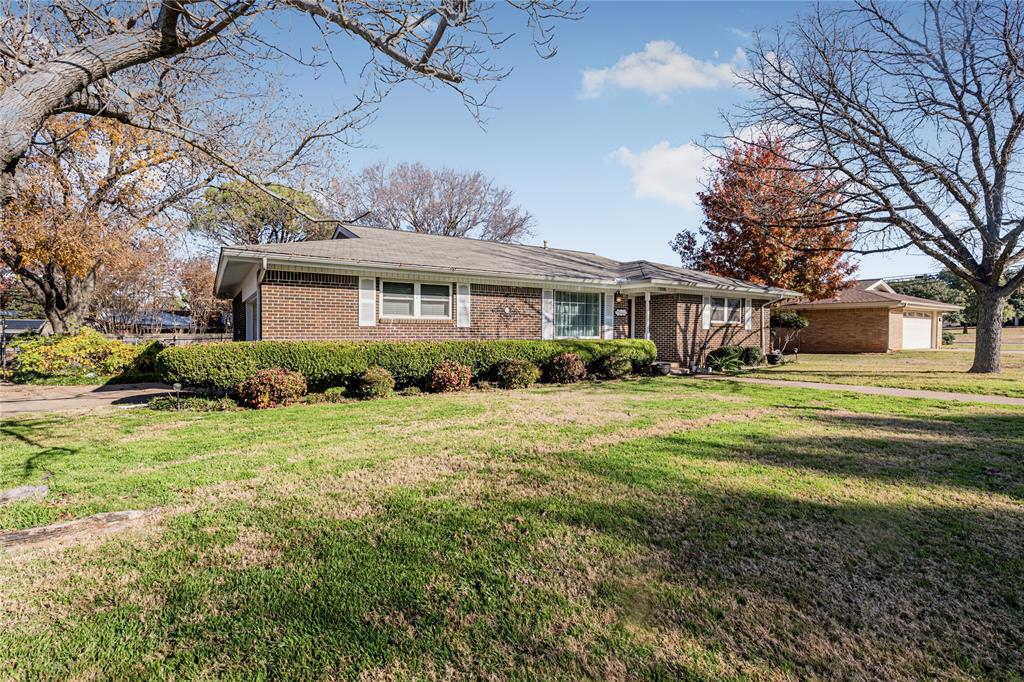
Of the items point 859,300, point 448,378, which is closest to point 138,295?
point 448,378

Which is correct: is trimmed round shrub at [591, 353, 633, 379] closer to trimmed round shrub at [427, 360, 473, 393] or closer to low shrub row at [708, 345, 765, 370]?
low shrub row at [708, 345, 765, 370]

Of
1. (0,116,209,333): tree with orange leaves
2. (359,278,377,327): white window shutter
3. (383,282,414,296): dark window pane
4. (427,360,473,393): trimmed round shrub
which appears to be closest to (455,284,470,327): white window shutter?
(383,282,414,296): dark window pane

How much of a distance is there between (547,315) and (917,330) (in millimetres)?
27584

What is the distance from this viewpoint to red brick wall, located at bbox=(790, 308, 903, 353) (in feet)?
84.2

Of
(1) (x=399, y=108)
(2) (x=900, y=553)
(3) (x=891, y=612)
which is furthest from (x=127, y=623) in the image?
(1) (x=399, y=108)

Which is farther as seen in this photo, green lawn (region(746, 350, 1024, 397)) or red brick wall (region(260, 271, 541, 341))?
green lawn (region(746, 350, 1024, 397))

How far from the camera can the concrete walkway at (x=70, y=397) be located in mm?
8867

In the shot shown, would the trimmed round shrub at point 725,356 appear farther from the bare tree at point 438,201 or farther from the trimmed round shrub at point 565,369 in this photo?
the bare tree at point 438,201

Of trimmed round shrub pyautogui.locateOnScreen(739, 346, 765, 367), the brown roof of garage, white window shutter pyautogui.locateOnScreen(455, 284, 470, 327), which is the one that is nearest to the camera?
white window shutter pyautogui.locateOnScreen(455, 284, 470, 327)

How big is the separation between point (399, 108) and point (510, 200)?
30.7 m

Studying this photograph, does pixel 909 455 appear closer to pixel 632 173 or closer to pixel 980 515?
pixel 980 515

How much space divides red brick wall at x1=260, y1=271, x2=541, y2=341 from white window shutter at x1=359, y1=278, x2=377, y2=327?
0.11 metres

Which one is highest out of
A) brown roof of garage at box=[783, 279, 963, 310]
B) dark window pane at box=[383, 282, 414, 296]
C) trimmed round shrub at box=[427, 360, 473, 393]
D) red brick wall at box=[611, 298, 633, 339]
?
brown roof of garage at box=[783, 279, 963, 310]

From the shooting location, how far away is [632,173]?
14.3 metres
